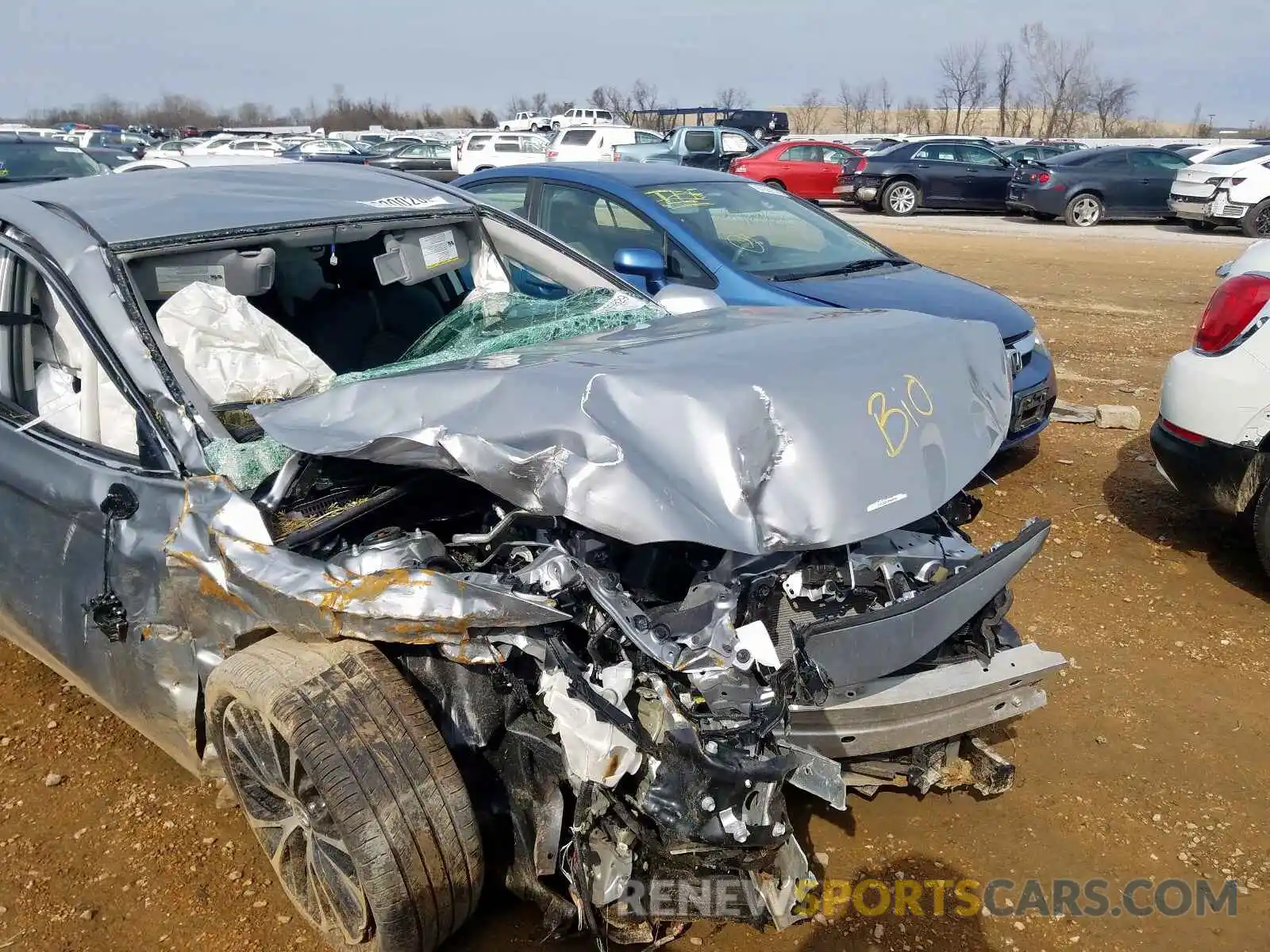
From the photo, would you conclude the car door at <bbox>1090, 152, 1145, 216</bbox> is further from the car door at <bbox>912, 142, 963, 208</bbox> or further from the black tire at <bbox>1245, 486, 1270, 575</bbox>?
the black tire at <bbox>1245, 486, 1270, 575</bbox>

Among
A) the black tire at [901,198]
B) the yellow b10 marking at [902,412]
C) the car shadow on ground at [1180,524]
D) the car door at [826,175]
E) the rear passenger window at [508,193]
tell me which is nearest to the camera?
the yellow b10 marking at [902,412]

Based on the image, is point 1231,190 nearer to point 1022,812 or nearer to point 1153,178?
point 1153,178

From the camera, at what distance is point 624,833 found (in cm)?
218

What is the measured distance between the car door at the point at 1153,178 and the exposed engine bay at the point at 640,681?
18069mm

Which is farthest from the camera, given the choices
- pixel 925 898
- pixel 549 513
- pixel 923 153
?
pixel 923 153

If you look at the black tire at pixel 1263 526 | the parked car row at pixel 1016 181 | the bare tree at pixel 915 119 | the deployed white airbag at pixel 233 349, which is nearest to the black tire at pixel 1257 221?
the parked car row at pixel 1016 181

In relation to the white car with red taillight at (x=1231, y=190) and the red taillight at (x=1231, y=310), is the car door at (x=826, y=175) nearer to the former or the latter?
the white car with red taillight at (x=1231, y=190)

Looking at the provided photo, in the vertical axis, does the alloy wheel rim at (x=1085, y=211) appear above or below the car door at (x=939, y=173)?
below

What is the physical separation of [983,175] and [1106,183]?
2.60m

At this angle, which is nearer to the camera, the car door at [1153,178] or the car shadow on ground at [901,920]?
the car shadow on ground at [901,920]

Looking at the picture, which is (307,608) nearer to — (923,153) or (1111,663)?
(1111,663)

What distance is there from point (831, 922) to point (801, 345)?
1.56 meters

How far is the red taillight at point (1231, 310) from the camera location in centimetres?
386

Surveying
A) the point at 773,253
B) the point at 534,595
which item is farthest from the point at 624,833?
the point at 773,253
